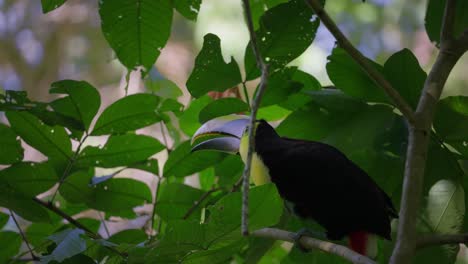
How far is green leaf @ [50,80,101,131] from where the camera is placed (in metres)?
1.44

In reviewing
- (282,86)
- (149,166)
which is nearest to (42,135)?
(149,166)

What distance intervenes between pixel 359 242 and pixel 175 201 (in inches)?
18.2

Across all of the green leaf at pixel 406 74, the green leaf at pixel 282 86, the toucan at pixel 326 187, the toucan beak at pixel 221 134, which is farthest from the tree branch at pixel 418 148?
the toucan beak at pixel 221 134

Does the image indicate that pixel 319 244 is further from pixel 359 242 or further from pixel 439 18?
pixel 439 18

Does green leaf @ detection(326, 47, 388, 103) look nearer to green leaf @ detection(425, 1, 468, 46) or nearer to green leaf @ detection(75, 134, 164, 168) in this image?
green leaf @ detection(425, 1, 468, 46)

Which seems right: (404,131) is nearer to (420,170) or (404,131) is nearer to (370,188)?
(370,188)

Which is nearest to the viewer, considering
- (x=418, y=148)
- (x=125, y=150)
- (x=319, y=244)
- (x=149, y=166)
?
(x=418, y=148)

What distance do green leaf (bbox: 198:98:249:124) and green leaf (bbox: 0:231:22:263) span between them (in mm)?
503

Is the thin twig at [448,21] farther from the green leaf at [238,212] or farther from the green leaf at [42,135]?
the green leaf at [42,135]

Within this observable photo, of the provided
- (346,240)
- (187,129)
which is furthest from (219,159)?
(346,240)

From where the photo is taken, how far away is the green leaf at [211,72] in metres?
1.44

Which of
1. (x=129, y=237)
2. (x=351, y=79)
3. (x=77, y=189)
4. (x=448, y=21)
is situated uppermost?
(x=448, y=21)

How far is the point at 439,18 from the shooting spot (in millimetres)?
1300

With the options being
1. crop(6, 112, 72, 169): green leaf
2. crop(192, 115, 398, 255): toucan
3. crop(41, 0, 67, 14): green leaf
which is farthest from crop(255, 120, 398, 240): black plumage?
crop(41, 0, 67, 14): green leaf
